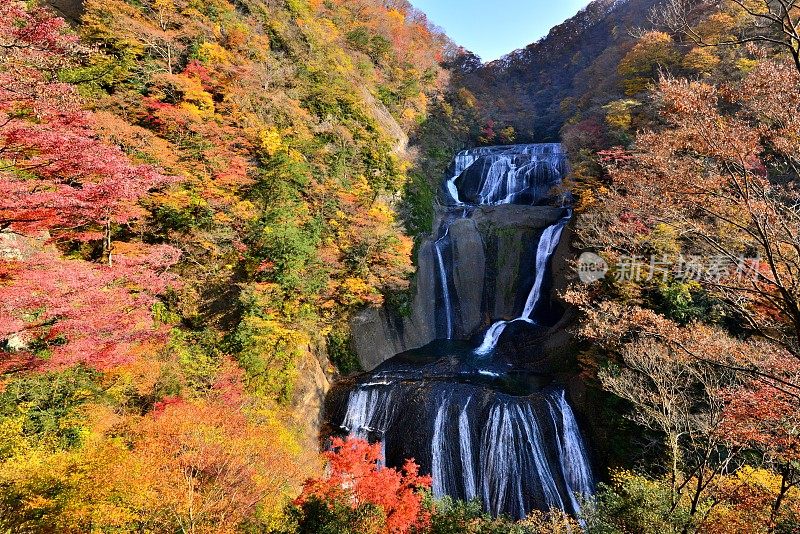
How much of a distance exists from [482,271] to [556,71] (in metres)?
39.3

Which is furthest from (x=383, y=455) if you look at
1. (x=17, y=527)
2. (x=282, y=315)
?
(x=17, y=527)

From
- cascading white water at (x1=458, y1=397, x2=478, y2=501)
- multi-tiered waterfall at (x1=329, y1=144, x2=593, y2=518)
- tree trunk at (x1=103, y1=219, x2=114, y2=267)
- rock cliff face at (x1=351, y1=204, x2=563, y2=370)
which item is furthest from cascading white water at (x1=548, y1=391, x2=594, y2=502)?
tree trunk at (x1=103, y1=219, x2=114, y2=267)

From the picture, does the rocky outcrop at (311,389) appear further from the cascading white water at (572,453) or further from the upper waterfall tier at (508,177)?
the upper waterfall tier at (508,177)

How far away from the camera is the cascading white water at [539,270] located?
64.4 ft

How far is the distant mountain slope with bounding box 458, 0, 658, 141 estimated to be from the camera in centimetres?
3638

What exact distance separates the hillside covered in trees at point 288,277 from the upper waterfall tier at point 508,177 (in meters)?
3.47

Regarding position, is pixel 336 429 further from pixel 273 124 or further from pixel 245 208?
pixel 273 124

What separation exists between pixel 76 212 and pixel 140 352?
3803 millimetres

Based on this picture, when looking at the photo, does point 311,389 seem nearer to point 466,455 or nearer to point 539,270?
point 466,455

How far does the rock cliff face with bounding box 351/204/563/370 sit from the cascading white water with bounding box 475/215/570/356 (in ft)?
1.23

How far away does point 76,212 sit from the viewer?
7.77 meters

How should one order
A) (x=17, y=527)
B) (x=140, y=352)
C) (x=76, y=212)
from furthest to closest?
(x=140, y=352) → (x=76, y=212) → (x=17, y=527)

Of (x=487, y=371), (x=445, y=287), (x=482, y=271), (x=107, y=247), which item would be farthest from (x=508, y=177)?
(x=107, y=247)

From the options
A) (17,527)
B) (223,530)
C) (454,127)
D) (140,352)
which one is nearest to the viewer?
(17,527)
